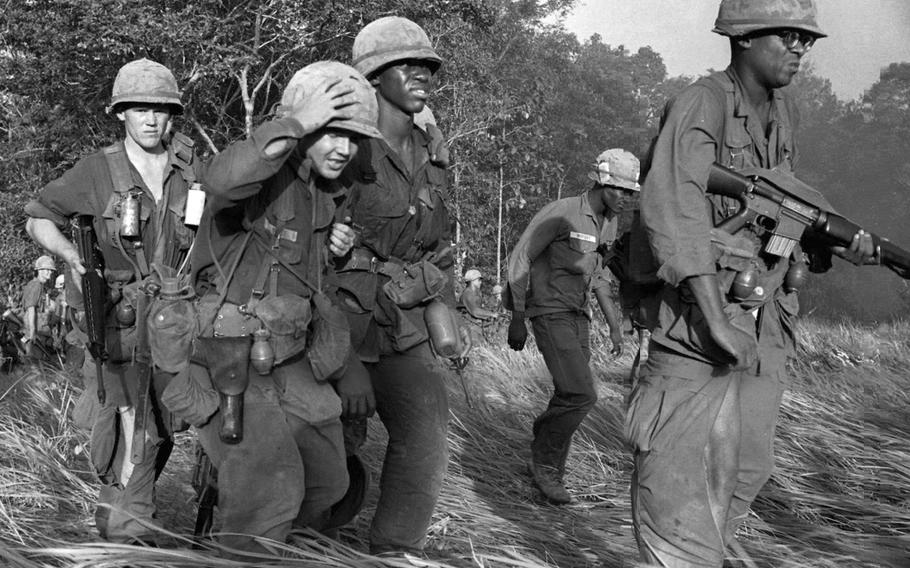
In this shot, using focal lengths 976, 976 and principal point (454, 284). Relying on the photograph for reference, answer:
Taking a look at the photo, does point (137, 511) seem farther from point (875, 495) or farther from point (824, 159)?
point (824, 159)

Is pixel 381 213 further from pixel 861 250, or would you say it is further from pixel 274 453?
pixel 861 250

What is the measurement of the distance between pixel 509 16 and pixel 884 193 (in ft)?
94.3

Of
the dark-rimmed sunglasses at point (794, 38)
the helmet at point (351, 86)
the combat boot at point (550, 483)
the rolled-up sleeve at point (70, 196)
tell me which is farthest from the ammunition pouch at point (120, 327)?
the dark-rimmed sunglasses at point (794, 38)

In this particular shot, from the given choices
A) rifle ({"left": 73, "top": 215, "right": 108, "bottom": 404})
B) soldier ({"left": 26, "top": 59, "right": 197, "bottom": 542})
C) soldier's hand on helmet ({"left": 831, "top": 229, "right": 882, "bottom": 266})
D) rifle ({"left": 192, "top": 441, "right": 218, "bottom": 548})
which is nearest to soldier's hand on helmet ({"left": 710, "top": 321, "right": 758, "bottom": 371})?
soldier's hand on helmet ({"left": 831, "top": 229, "right": 882, "bottom": 266})

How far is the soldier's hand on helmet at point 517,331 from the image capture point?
650 cm

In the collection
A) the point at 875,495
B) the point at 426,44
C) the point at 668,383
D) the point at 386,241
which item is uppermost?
the point at 426,44

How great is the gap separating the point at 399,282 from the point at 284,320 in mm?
933

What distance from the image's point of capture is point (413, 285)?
421 centimetres

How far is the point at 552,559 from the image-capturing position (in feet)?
14.7

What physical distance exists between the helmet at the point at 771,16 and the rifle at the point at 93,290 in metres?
2.96

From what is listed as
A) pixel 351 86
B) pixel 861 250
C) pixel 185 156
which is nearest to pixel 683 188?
pixel 861 250

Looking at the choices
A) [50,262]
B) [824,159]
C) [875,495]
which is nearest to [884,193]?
[824,159]

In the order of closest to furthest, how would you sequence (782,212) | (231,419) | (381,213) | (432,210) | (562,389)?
(231,419), (782,212), (381,213), (432,210), (562,389)

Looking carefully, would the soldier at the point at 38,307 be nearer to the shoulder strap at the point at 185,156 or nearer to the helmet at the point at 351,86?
the shoulder strap at the point at 185,156
